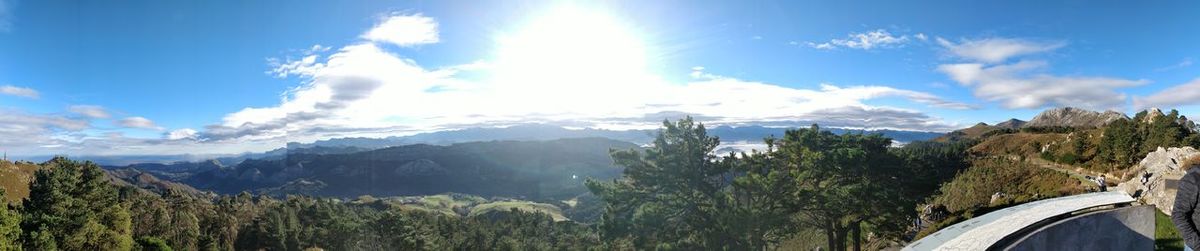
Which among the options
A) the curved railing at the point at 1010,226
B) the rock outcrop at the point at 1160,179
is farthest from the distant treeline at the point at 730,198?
the curved railing at the point at 1010,226

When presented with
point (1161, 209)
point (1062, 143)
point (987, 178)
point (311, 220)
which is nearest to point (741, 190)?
point (1161, 209)

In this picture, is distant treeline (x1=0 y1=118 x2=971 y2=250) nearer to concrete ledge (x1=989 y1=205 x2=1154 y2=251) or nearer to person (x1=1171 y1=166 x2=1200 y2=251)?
concrete ledge (x1=989 y1=205 x2=1154 y2=251)

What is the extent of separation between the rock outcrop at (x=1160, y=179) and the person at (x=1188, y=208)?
1869 centimetres

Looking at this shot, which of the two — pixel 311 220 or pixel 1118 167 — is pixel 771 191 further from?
pixel 311 220

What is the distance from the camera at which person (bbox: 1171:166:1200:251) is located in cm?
643

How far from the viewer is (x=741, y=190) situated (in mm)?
34938

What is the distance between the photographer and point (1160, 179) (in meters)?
25.9

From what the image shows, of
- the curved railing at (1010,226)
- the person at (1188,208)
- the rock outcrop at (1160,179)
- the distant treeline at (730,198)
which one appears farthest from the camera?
the distant treeline at (730,198)

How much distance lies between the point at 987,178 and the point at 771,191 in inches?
1309

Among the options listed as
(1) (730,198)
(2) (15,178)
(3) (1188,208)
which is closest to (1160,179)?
(1) (730,198)

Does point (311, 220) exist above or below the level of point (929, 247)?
below

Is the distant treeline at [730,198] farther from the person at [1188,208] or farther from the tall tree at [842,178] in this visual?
the person at [1188,208]

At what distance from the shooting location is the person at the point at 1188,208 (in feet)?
21.1

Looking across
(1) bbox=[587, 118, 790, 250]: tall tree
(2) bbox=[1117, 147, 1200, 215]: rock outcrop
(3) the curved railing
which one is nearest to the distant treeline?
(1) bbox=[587, 118, 790, 250]: tall tree
